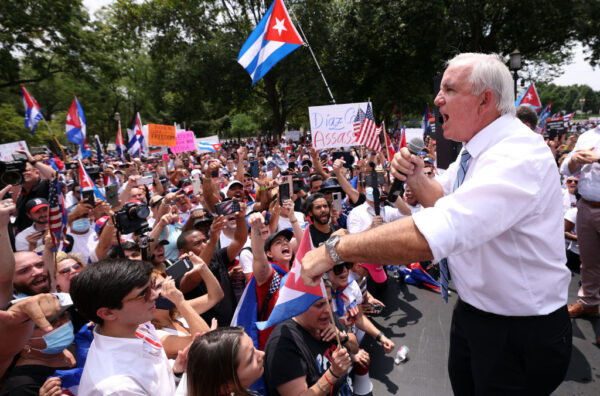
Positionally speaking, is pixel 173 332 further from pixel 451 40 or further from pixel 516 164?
pixel 451 40

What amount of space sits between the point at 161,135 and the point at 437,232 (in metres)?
11.4

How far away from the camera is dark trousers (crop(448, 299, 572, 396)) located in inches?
59.7

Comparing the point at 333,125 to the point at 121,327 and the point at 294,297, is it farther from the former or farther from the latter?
the point at 121,327

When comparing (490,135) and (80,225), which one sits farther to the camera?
(80,225)

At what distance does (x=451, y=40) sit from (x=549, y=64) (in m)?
13.6

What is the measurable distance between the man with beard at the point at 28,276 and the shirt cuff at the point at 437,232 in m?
2.89

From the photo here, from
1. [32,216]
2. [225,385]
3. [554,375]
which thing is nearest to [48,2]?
[32,216]

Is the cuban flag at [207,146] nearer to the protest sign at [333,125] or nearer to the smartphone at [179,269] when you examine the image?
the protest sign at [333,125]

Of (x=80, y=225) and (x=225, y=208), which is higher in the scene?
(x=225, y=208)

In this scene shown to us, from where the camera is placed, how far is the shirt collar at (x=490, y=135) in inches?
58.5

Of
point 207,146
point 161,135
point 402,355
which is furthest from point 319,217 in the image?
point 207,146

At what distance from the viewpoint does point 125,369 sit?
1.76 metres

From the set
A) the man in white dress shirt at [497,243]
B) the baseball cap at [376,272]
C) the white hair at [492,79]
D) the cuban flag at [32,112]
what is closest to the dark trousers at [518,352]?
the man in white dress shirt at [497,243]

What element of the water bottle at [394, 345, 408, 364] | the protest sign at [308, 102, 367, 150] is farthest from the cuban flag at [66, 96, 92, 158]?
the water bottle at [394, 345, 408, 364]
